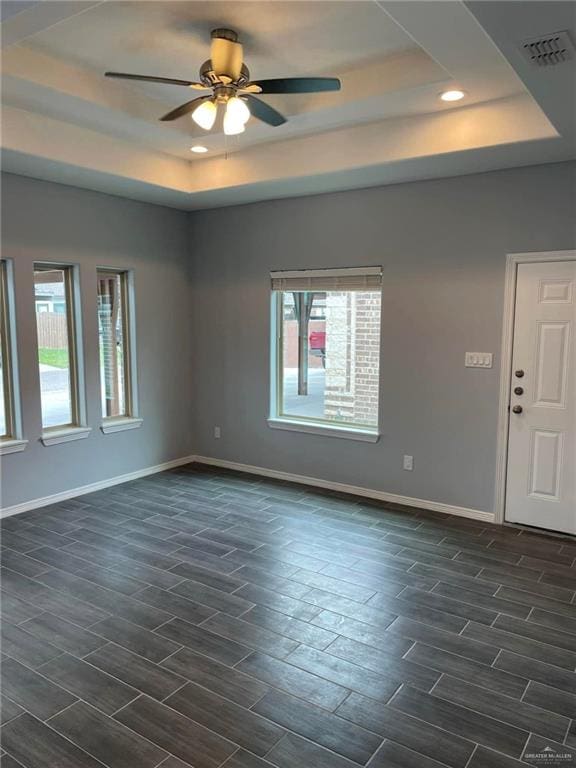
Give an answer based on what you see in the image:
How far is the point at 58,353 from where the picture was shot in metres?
4.63

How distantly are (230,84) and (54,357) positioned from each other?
9.19 ft

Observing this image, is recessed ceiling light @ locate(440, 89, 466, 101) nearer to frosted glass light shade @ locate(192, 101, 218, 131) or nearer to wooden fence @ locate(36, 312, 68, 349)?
frosted glass light shade @ locate(192, 101, 218, 131)

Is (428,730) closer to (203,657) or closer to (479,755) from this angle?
(479,755)

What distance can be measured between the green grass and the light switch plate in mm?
3334

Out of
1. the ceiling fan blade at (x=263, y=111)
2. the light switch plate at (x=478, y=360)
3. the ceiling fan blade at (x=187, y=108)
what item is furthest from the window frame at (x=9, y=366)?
the light switch plate at (x=478, y=360)

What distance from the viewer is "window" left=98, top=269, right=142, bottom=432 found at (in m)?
4.98

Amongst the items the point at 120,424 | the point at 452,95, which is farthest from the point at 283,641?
the point at 452,95

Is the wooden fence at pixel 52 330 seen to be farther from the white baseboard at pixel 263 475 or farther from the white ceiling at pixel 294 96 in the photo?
the white baseboard at pixel 263 475

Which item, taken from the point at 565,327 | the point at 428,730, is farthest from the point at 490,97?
the point at 428,730

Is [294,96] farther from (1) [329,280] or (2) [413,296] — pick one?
(2) [413,296]

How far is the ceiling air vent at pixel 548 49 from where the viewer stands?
205 cm

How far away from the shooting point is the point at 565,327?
3785 millimetres

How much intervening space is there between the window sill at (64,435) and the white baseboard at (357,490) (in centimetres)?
145

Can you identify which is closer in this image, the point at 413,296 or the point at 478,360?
the point at 478,360
